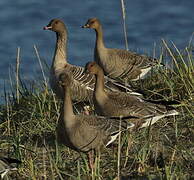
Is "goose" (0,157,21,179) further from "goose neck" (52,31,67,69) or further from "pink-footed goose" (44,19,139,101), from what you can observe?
"goose neck" (52,31,67,69)

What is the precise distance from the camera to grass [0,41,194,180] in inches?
329

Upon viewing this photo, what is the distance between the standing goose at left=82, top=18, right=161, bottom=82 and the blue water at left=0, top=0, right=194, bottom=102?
6399 mm

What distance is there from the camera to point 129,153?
8875mm

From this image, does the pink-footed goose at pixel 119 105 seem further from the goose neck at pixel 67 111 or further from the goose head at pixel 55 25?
the goose head at pixel 55 25

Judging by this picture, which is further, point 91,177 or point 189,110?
point 189,110

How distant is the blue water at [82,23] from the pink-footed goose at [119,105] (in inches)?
357

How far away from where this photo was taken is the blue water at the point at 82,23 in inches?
808

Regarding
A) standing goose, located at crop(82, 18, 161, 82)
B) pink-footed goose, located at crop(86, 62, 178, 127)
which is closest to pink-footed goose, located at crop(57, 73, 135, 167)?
pink-footed goose, located at crop(86, 62, 178, 127)

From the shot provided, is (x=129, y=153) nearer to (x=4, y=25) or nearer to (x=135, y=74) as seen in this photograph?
(x=135, y=74)

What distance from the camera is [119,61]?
12352mm

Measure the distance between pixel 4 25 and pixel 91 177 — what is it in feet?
48.1

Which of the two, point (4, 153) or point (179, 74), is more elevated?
point (179, 74)

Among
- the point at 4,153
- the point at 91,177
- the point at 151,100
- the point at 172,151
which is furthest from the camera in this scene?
the point at 151,100

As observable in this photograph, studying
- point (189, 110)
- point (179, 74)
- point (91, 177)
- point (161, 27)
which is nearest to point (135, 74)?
point (179, 74)
